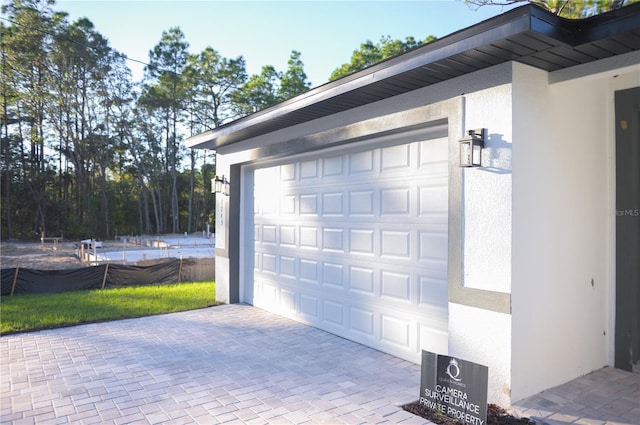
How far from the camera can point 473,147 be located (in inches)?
149

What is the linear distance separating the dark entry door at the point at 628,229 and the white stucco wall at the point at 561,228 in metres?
0.08

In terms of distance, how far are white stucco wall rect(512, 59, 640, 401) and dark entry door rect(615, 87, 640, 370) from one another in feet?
0.26

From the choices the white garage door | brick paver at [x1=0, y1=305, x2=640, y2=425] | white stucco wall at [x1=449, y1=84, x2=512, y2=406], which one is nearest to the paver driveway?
brick paver at [x1=0, y1=305, x2=640, y2=425]

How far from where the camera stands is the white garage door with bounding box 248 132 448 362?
4.66 m

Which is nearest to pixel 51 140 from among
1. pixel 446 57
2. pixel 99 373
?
pixel 99 373

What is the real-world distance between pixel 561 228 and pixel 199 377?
382cm

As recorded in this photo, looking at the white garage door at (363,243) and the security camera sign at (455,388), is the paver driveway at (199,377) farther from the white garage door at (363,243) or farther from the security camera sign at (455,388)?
the white garage door at (363,243)

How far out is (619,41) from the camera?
3.15 meters

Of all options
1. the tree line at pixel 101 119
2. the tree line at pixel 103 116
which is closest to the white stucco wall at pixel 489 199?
the tree line at pixel 103 116

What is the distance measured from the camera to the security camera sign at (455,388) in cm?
317

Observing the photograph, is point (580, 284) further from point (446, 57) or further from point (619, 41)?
point (446, 57)

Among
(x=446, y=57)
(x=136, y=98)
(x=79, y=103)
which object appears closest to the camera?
(x=446, y=57)

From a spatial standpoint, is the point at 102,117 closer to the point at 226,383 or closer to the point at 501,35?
the point at 226,383

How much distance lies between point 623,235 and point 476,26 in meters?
2.78
